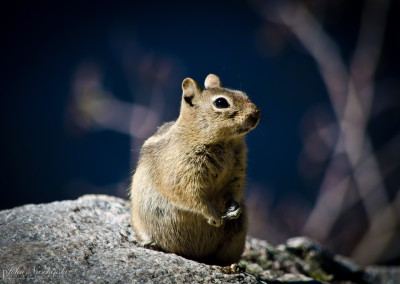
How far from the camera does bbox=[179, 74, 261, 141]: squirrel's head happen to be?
2.94 m

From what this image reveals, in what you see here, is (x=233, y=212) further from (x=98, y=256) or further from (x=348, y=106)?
(x=348, y=106)

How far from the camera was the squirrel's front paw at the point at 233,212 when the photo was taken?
3.03 metres

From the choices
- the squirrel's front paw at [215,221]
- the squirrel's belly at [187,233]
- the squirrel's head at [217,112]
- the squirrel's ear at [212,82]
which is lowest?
the squirrel's belly at [187,233]

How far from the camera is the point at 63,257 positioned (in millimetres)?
2654

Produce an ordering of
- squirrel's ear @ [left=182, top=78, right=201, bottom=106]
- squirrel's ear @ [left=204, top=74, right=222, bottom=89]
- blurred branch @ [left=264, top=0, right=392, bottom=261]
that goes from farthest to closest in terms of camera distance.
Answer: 1. blurred branch @ [left=264, top=0, right=392, bottom=261]
2. squirrel's ear @ [left=204, top=74, right=222, bottom=89]
3. squirrel's ear @ [left=182, top=78, right=201, bottom=106]

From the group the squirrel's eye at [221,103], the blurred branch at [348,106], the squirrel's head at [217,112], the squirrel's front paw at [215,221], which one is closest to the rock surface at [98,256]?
the squirrel's front paw at [215,221]

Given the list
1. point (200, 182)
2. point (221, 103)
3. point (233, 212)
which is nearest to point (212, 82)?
point (221, 103)

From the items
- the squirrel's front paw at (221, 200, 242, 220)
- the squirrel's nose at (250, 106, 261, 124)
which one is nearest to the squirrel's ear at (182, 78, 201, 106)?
the squirrel's nose at (250, 106, 261, 124)

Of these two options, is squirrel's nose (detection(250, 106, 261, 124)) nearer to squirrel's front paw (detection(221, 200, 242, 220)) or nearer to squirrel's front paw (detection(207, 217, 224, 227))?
squirrel's front paw (detection(221, 200, 242, 220))

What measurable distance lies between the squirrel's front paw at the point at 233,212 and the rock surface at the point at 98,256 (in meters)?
0.36

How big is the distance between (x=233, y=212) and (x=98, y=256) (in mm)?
1018

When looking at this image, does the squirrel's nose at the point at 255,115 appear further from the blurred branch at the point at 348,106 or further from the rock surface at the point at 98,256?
the blurred branch at the point at 348,106

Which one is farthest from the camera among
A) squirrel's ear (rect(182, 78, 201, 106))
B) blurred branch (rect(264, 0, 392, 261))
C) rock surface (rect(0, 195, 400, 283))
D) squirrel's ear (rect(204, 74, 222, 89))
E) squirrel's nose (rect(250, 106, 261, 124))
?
blurred branch (rect(264, 0, 392, 261))

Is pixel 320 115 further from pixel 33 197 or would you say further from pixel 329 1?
pixel 33 197
